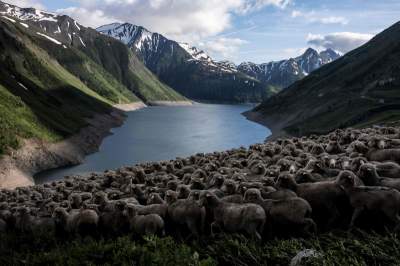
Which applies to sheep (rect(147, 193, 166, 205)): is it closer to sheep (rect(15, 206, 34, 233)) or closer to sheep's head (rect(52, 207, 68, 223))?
sheep's head (rect(52, 207, 68, 223))

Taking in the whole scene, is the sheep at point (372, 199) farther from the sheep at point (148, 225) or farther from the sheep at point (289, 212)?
the sheep at point (148, 225)

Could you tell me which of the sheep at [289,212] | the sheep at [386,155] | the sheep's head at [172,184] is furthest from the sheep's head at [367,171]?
the sheep's head at [172,184]

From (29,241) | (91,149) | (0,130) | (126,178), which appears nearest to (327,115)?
(91,149)

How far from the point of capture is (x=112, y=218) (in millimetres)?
16562

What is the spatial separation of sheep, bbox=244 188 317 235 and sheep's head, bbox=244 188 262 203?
0.42 m

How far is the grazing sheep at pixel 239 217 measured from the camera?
1314 cm

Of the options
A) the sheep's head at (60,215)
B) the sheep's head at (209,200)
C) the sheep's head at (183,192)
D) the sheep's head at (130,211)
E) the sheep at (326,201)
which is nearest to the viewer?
the sheep at (326,201)

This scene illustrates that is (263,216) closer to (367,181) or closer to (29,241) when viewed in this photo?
(367,181)

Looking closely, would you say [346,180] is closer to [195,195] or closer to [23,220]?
[195,195]

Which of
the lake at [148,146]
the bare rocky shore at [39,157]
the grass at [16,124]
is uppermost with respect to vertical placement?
the grass at [16,124]

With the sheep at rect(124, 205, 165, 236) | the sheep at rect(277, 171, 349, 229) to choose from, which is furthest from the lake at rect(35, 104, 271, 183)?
the sheep at rect(277, 171, 349, 229)

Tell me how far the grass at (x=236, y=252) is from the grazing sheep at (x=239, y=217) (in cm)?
49

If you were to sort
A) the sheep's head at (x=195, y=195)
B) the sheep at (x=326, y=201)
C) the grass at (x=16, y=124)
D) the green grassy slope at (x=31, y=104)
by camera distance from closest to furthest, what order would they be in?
1. the sheep at (x=326, y=201)
2. the sheep's head at (x=195, y=195)
3. the grass at (x=16, y=124)
4. the green grassy slope at (x=31, y=104)

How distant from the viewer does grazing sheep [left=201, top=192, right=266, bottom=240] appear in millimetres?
13141
